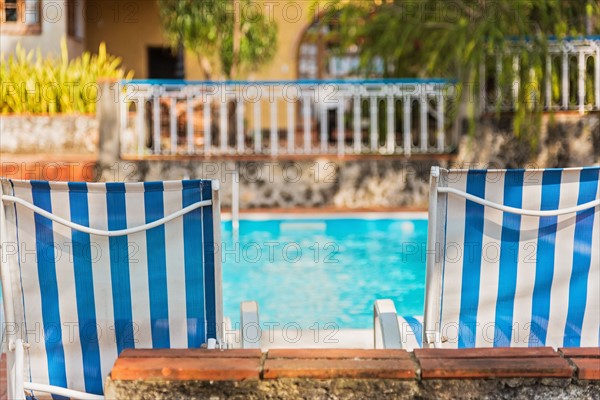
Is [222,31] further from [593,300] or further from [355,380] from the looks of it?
[355,380]

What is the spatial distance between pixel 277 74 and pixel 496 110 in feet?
20.0

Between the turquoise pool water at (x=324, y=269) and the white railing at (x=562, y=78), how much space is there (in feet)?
7.55

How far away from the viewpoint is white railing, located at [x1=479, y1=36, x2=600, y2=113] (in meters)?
10.3

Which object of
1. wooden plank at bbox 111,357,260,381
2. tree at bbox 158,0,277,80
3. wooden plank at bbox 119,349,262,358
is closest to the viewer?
wooden plank at bbox 111,357,260,381

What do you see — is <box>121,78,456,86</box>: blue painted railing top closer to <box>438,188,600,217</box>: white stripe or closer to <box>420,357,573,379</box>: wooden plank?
<box>438,188,600,217</box>: white stripe

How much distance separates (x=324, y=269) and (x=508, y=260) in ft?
15.1

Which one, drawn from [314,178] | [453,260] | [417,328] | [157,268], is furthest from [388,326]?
[314,178]

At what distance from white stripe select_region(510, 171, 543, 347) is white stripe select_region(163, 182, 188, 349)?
107 cm

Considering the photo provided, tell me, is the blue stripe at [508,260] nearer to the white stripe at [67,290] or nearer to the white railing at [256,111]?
the white stripe at [67,290]

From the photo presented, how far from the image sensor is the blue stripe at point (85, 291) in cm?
247

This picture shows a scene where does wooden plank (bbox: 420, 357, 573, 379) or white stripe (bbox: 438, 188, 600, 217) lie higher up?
white stripe (bbox: 438, 188, 600, 217)

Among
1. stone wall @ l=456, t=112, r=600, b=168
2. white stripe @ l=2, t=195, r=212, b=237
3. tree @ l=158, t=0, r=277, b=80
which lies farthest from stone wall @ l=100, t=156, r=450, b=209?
white stripe @ l=2, t=195, r=212, b=237

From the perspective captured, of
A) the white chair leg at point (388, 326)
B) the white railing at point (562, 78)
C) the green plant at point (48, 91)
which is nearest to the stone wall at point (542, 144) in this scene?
the white railing at point (562, 78)

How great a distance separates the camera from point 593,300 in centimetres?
279
